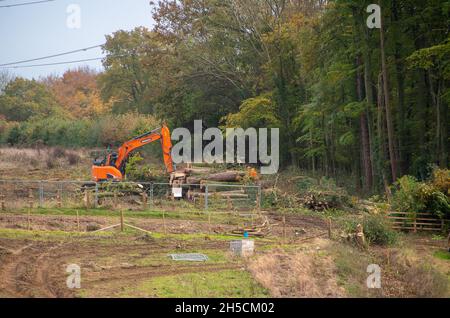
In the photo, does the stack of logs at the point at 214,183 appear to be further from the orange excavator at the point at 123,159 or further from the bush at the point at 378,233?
the bush at the point at 378,233

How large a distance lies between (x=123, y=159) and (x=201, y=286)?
23.7 metres

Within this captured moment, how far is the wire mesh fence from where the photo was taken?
3023cm

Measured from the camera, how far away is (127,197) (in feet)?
113

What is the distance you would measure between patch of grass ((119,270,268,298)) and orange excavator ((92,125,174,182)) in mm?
20301

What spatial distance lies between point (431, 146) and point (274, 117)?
1570 centimetres

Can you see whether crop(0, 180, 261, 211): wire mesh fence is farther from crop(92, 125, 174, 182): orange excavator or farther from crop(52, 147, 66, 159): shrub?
crop(52, 147, 66, 159): shrub

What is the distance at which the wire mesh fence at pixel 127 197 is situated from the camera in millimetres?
30234

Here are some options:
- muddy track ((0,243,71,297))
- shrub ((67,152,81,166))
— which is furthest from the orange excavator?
shrub ((67,152,81,166))

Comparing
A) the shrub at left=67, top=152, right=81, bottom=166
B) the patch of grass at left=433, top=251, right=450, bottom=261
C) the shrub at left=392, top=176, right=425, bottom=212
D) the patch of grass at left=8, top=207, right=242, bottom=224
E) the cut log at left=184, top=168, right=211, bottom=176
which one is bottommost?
the patch of grass at left=433, top=251, right=450, bottom=261

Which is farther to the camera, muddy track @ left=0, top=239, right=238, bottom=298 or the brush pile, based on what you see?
the brush pile

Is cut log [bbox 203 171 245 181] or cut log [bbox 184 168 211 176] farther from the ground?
cut log [bbox 184 168 211 176]

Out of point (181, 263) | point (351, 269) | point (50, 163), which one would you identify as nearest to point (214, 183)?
point (181, 263)

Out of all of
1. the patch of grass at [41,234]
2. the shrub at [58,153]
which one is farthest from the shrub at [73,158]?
the patch of grass at [41,234]
